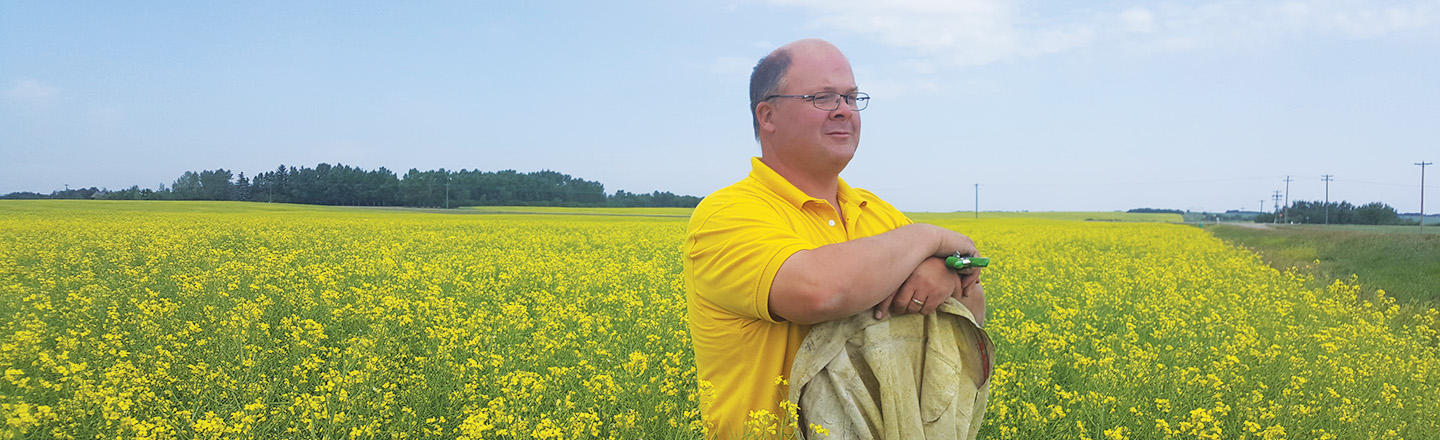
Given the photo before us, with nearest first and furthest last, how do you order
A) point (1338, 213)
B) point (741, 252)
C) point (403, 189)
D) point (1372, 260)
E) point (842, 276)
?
1. point (842, 276)
2. point (741, 252)
3. point (1372, 260)
4. point (403, 189)
5. point (1338, 213)

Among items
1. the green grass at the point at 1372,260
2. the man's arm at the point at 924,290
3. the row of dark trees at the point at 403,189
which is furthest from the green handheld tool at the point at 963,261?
the row of dark trees at the point at 403,189

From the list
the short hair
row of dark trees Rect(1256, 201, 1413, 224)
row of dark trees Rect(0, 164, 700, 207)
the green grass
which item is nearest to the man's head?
the short hair

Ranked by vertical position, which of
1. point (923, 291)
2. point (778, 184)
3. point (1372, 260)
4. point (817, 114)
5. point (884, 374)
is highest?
point (817, 114)

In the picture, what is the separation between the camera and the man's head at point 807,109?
5.64ft

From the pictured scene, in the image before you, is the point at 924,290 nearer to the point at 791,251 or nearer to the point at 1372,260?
the point at 791,251

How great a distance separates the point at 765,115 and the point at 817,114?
0.15 meters

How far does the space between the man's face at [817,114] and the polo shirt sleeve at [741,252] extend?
163 millimetres

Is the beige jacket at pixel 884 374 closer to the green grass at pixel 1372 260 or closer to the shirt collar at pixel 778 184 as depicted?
the shirt collar at pixel 778 184

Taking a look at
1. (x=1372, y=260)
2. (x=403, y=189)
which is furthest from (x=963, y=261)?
(x=403, y=189)

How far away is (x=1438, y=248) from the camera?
16.5m

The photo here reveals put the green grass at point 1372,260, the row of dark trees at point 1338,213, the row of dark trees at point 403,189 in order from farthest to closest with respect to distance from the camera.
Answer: the row of dark trees at point 1338,213 → the row of dark trees at point 403,189 → the green grass at point 1372,260

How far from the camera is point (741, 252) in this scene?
158cm

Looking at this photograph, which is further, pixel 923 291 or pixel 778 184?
pixel 778 184

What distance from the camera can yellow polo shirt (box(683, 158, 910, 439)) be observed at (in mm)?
1583
